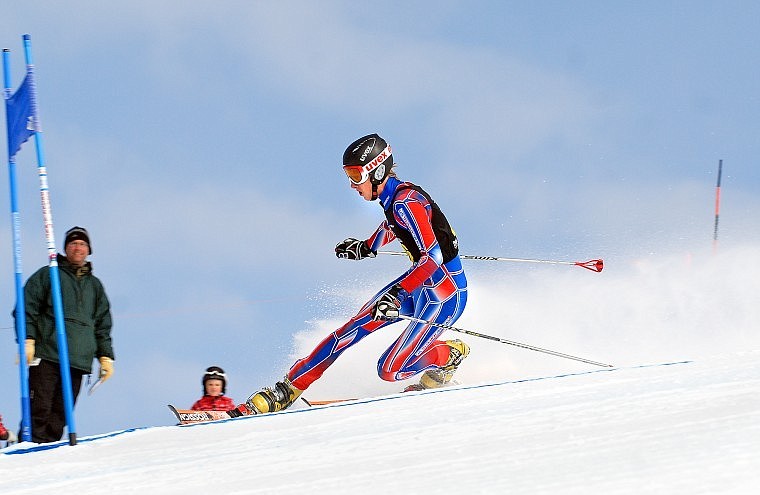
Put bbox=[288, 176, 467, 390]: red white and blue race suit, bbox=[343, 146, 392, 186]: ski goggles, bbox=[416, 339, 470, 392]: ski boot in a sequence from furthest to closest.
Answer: bbox=[416, 339, 470, 392]: ski boot, bbox=[343, 146, 392, 186]: ski goggles, bbox=[288, 176, 467, 390]: red white and blue race suit

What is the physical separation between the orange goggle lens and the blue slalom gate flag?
189 cm

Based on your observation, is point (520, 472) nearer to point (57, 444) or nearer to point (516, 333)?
point (57, 444)

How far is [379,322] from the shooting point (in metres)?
6.25

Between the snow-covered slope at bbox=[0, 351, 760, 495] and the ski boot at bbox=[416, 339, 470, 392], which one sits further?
the ski boot at bbox=[416, 339, 470, 392]

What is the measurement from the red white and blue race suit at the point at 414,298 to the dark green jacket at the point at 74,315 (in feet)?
4.01

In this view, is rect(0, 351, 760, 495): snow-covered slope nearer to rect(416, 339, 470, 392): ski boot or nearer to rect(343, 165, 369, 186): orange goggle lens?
rect(416, 339, 470, 392): ski boot

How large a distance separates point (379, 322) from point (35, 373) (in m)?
2.01

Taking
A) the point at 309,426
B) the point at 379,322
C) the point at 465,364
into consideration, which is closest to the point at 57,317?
the point at 309,426

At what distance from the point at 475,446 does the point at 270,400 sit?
2693mm

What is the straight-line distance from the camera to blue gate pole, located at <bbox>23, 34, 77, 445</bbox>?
5143 mm

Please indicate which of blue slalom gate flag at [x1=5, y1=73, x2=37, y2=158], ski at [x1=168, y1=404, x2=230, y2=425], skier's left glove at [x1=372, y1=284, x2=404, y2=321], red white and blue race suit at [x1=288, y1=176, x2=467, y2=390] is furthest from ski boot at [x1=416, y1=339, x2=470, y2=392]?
blue slalom gate flag at [x1=5, y1=73, x2=37, y2=158]

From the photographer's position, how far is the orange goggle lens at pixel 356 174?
6.27 m

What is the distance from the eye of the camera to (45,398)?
563 cm

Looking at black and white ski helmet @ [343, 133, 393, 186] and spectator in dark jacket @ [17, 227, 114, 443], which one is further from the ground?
black and white ski helmet @ [343, 133, 393, 186]
